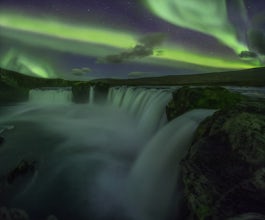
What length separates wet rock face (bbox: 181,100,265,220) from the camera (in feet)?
7.29

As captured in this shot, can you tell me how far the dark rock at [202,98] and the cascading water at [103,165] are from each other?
0.32 m

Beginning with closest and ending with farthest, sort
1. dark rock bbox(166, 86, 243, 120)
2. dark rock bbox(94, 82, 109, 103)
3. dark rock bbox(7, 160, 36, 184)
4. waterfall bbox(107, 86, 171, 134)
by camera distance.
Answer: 1. dark rock bbox(7, 160, 36, 184)
2. dark rock bbox(166, 86, 243, 120)
3. waterfall bbox(107, 86, 171, 134)
4. dark rock bbox(94, 82, 109, 103)

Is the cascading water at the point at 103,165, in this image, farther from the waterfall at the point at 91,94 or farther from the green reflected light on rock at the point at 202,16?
the waterfall at the point at 91,94

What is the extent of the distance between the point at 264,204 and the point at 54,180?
2.60m

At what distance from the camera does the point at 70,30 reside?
646 centimetres

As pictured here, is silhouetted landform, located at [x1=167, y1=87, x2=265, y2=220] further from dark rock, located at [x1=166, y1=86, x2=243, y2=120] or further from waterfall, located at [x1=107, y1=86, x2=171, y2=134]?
waterfall, located at [x1=107, y1=86, x2=171, y2=134]

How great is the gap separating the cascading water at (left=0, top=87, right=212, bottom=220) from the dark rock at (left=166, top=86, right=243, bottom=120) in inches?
12.7

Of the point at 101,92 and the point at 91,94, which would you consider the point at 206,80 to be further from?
the point at 91,94

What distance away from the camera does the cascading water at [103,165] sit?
3.36 meters

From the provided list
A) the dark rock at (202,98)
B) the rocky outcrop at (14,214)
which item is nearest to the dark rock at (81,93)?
the dark rock at (202,98)

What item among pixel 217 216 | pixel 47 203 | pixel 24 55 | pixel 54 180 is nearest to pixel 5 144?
pixel 54 180

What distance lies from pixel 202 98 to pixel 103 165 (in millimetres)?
1743

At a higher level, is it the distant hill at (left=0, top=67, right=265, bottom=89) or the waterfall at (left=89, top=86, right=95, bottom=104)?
the distant hill at (left=0, top=67, right=265, bottom=89)

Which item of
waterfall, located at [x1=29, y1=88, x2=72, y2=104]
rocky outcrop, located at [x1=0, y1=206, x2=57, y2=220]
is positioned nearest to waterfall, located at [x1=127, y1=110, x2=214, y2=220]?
rocky outcrop, located at [x1=0, y1=206, x2=57, y2=220]
